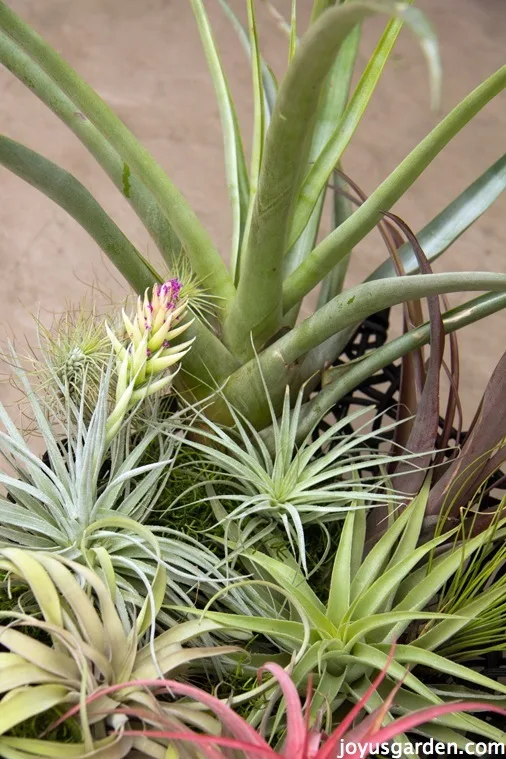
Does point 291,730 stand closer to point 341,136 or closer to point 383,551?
point 383,551

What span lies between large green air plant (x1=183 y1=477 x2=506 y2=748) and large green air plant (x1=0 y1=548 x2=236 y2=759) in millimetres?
49

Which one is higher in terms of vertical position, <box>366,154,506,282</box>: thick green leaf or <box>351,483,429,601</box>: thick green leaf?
<box>366,154,506,282</box>: thick green leaf

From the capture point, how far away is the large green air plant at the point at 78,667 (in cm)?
40

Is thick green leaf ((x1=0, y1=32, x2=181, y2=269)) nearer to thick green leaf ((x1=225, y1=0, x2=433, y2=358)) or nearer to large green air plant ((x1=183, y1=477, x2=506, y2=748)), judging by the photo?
thick green leaf ((x1=225, y1=0, x2=433, y2=358))

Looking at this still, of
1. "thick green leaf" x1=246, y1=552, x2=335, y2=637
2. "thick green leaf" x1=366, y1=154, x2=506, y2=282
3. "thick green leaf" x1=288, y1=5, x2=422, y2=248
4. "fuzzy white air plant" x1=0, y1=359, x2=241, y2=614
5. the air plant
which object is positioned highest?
"thick green leaf" x1=288, y1=5, x2=422, y2=248

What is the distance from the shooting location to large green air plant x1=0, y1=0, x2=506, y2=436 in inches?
18.5

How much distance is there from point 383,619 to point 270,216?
29cm

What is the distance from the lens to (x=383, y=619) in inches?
19.6

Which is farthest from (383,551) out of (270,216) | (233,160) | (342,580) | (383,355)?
(233,160)

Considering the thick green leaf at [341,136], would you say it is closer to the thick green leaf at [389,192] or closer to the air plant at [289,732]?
the thick green leaf at [389,192]

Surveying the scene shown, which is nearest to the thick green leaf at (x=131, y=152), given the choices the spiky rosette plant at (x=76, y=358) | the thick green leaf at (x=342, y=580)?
the spiky rosette plant at (x=76, y=358)

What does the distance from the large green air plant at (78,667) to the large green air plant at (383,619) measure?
5 centimetres

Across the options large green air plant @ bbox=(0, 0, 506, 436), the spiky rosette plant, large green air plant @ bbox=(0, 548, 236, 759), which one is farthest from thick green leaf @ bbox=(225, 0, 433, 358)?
large green air plant @ bbox=(0, 548, 236, 759)

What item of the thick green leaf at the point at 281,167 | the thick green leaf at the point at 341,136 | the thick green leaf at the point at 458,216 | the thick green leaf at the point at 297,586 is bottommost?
the thick green leaf at the point at 297,586
